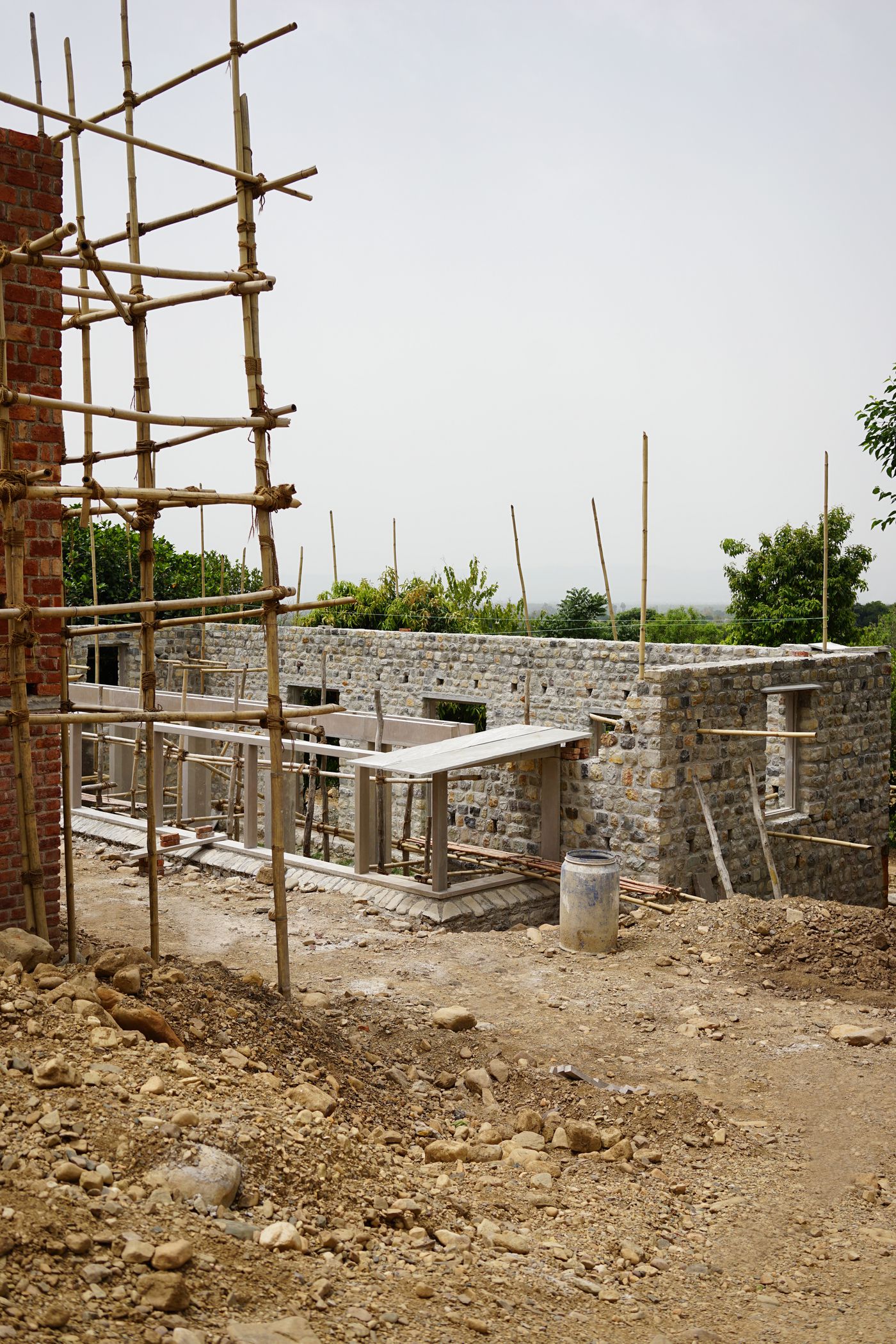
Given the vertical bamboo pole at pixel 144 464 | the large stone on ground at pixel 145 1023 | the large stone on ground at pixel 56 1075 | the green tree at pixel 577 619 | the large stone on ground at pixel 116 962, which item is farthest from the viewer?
the green tree at pixel 577 619

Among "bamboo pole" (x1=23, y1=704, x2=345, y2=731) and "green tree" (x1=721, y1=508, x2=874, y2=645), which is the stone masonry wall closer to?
"bamboo pole" (x1=23, y1=704, x2=345, y2=731)

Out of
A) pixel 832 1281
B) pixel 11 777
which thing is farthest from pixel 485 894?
pixel 832 1281

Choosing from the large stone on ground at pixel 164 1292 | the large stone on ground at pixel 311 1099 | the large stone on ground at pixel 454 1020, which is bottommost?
the large stone on ground at pixel 454 1020

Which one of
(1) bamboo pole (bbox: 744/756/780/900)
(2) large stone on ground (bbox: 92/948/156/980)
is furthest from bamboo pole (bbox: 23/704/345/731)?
(1) bamboo pole (bbox: 744/756/780/900)

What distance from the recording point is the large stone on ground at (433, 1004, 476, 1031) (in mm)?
7211

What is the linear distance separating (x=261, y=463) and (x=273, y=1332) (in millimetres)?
4724

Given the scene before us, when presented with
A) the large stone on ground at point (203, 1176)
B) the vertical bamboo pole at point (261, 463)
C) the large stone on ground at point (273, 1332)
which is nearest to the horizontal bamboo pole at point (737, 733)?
the vertical bamboo pole at point (261, 463)

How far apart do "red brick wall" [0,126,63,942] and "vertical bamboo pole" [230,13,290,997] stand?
42.5 inches

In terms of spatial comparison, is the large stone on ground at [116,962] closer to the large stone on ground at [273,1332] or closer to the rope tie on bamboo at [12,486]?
the rope tie on bamboo at [12,486]

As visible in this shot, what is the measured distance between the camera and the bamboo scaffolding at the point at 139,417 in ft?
19.6

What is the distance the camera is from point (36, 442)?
22.2ft

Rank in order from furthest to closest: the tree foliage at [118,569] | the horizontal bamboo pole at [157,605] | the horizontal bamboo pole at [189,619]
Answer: the tree foliage at [118,569] → the horizontal bamboo pole at [189,619] → the horizontal bamboo pole at [157,605]

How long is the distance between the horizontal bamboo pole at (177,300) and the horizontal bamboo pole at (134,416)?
0.71m

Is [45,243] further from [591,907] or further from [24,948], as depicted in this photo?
[591,907]
